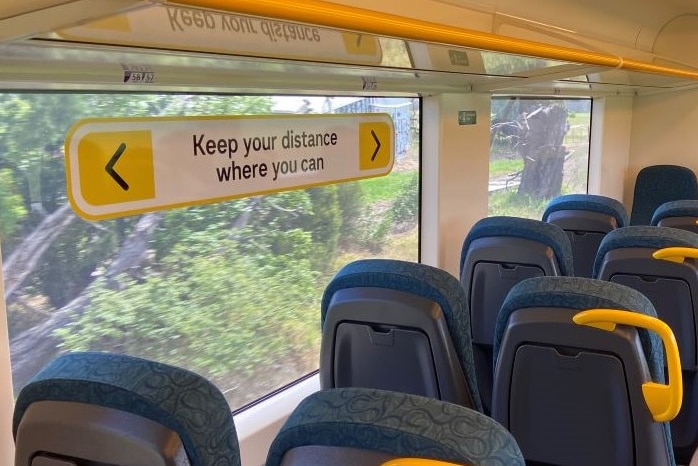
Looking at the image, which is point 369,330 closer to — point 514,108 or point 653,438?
point 653,438

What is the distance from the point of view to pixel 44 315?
1.92 metres

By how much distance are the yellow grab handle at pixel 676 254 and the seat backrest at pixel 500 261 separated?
1.30 ft

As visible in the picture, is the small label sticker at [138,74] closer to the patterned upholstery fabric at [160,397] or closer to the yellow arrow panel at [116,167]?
the yellow arrow panel at [116,167]

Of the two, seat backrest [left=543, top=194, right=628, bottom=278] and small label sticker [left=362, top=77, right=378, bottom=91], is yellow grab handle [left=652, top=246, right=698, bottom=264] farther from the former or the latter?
seat backrest [left=543, top=194, right=628, bottom=278]

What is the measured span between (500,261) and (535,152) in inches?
102

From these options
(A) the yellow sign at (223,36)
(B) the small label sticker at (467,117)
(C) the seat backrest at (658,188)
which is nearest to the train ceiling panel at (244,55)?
(A) the yellow sign at (223,36)

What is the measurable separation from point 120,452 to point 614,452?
1.18 m

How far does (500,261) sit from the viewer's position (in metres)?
2.65

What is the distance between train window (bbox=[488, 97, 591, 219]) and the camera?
4.43m

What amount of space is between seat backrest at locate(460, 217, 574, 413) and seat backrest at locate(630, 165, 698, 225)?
11.7 feet

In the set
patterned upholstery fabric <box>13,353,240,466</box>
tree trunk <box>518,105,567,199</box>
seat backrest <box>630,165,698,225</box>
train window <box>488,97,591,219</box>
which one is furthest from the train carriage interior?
seat backrest <box>630,165,698,225</box>

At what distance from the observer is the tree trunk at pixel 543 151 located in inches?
191

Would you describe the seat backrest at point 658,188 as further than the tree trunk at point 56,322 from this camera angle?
Yes

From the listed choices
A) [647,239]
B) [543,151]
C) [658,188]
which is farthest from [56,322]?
[658,188]
